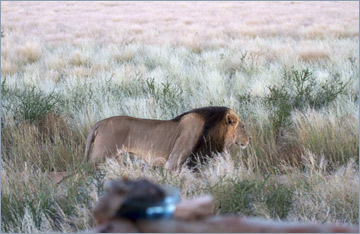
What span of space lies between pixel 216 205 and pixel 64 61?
1098 cm

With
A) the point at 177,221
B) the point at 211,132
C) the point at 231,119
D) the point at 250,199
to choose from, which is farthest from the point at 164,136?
the point at 177,221

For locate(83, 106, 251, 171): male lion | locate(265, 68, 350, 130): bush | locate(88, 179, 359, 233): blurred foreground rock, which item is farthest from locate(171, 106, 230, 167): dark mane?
locate(88, 179, 359, 233): blurred foreground rock

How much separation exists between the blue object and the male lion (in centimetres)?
385

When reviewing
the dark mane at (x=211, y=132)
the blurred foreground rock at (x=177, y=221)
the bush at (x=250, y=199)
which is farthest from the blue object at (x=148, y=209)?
the dark mane at (x=211, y=132)

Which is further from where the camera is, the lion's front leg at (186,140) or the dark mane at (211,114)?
the dark mane at (211,114)

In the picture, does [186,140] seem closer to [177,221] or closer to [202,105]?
[202,105]

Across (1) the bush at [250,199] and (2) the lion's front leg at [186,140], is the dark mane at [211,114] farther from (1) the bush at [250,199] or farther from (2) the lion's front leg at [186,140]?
(1) the bush at [250,199]

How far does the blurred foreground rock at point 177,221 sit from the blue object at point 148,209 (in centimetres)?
1

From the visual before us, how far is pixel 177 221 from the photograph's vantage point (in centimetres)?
137

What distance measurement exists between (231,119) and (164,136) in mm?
819

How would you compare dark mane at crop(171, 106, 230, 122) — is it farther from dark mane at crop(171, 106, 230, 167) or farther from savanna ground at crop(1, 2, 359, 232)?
savanna ground at crop(1, 2, 359, 232)

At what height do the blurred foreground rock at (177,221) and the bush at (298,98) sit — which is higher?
the blurred foreground rock at (177,221)

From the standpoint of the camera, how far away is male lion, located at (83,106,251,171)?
5.30 metres

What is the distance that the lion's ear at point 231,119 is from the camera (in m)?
5.59
